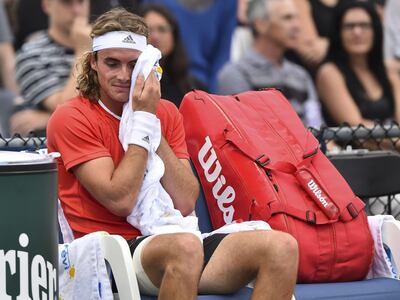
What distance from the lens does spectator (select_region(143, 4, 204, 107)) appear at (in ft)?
29.8

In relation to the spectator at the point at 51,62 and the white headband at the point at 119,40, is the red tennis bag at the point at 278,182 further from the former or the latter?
the spectator at the point at 51,62

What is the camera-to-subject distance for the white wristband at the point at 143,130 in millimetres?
5867

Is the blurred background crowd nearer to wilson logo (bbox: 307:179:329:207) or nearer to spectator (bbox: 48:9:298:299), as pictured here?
spectator (bbox: 48:9:298:299)

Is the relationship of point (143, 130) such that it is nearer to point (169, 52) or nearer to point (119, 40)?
point (119, 40)

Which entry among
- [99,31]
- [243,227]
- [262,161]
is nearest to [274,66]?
[262,161]

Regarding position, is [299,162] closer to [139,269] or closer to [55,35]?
[139,269]

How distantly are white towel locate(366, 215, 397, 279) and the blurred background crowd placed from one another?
270 cm

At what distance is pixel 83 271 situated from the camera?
18.7 feet

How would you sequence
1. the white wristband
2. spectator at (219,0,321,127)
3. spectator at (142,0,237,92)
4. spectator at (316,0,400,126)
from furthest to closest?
spectator at (142,0,237,92), spectator at (316,0,400,126), spectator at (219,0,321,127), the white wristband

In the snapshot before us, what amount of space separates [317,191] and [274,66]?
343 cm

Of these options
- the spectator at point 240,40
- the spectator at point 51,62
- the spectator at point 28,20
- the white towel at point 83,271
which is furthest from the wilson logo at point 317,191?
the spectator at point 240,40

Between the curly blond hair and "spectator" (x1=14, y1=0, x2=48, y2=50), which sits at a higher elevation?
the curly blond hair

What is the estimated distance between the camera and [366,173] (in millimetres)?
7090

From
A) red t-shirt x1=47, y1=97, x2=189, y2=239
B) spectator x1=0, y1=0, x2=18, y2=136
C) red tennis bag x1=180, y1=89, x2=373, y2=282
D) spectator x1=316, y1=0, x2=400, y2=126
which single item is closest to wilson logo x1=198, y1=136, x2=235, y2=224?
red tennis bag x1=180, y1=89, x2=373, y2=282
